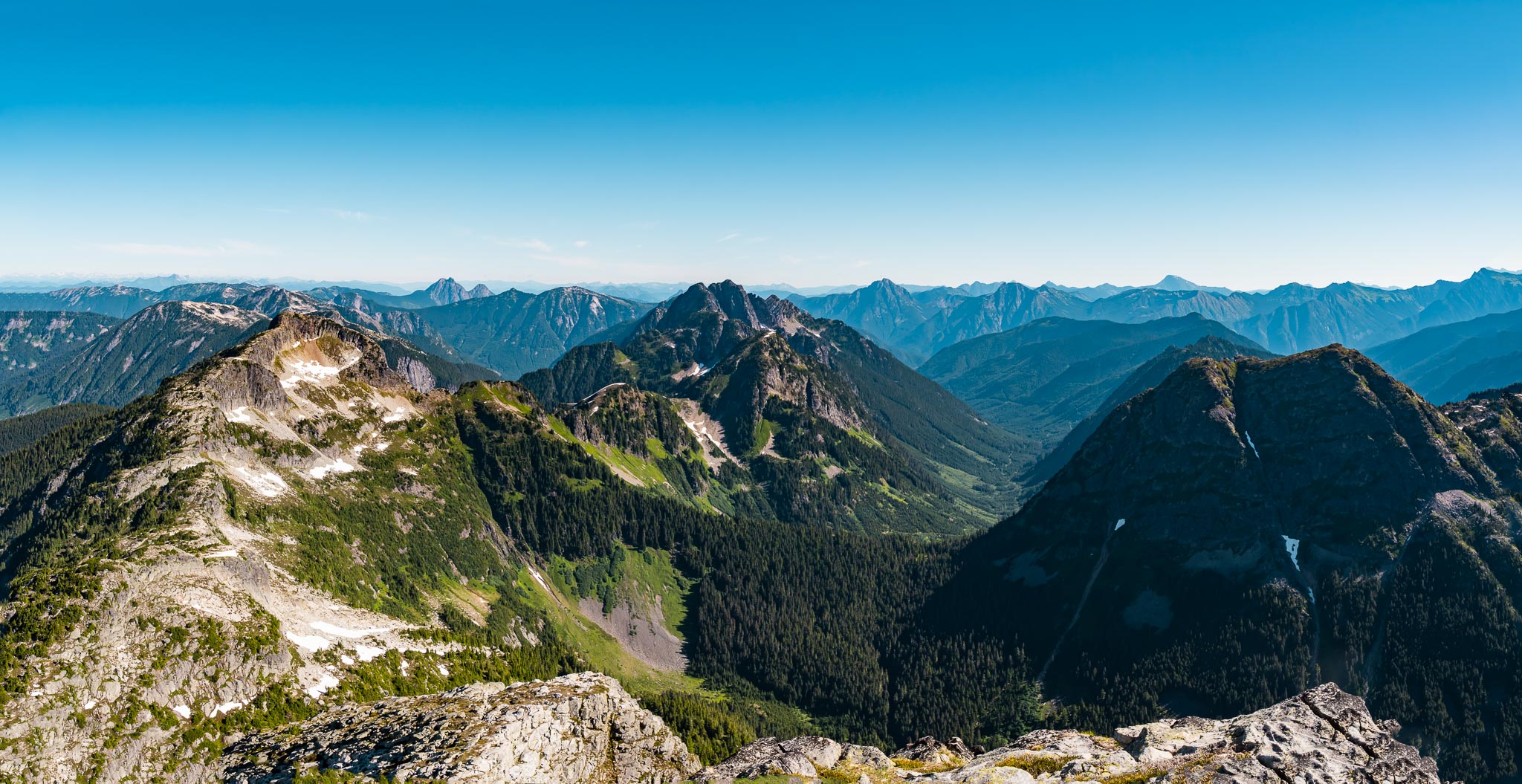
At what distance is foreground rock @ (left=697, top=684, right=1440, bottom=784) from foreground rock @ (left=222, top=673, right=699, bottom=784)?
29.6 feet

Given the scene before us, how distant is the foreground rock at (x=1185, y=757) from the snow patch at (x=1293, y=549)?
115 m

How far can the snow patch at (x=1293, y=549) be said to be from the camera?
178875 millimetres

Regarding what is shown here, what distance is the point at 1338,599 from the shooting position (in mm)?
Result: 165875

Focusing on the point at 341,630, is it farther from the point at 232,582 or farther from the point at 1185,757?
the point at 1185,757

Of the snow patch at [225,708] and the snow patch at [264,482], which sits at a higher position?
the snow patch at [264,482]

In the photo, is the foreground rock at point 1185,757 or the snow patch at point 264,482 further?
the snow patch at point 264,482

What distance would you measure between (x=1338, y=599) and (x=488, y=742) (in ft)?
637

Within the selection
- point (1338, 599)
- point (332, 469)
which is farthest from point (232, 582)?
point (1338, 599)

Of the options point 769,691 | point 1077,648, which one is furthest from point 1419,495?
point 769,691

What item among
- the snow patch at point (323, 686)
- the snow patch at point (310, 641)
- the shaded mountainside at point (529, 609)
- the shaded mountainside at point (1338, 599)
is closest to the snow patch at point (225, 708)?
the shaded mountainside at point (529, 609)

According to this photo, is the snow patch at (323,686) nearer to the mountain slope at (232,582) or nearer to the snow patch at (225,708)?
the mountain slope at (232,582)

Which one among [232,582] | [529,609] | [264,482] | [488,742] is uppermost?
[264,482]

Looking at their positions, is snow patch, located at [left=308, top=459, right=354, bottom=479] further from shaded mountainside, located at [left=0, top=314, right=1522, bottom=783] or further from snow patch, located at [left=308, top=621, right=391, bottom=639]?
snow patch, located at [left=308, top=621, right=391, bottom=639]

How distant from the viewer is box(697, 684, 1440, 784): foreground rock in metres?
65.3
